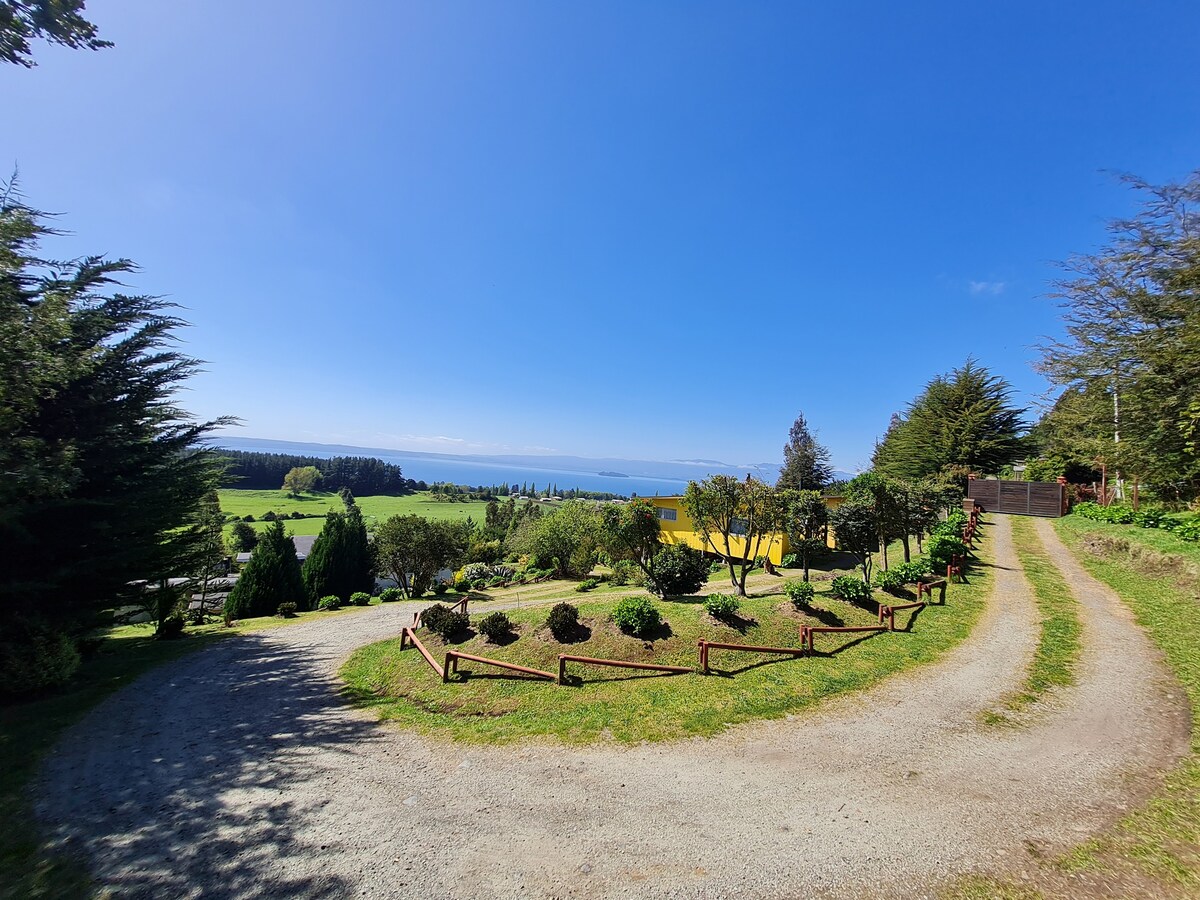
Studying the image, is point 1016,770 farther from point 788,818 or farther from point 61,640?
point 61,640

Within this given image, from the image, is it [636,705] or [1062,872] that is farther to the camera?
[636,705]

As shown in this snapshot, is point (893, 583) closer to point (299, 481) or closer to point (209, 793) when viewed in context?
point (209, 793)

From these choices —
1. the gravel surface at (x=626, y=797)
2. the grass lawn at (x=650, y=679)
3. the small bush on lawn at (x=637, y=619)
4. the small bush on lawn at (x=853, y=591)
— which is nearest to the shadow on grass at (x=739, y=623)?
the grass lawn at (x=650, y=679)

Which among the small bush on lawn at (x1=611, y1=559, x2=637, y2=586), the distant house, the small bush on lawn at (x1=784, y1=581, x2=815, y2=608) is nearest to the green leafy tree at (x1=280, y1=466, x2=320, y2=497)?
the distant house

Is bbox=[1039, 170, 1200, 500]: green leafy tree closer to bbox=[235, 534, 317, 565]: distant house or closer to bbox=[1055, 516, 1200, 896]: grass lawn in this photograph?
bbox=[1055, 516, 1200, 896]: grass lawn

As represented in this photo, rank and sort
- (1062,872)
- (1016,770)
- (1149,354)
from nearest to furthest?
1. (1062,872)
2. (1016,770)
3. (1149,354)

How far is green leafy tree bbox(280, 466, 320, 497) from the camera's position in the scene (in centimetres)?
11412

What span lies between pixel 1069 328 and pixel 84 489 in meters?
36.9

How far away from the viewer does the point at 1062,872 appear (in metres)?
4.54

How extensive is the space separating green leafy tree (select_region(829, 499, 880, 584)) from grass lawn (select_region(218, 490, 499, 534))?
7211cm

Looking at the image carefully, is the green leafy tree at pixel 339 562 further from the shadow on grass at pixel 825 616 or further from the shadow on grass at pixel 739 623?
the shadow on grass at pixel 825 616

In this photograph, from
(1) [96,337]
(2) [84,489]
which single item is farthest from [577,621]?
(1) [96,337]

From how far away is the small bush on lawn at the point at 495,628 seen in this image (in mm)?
11766

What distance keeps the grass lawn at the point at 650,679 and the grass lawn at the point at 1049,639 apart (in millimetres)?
1619
